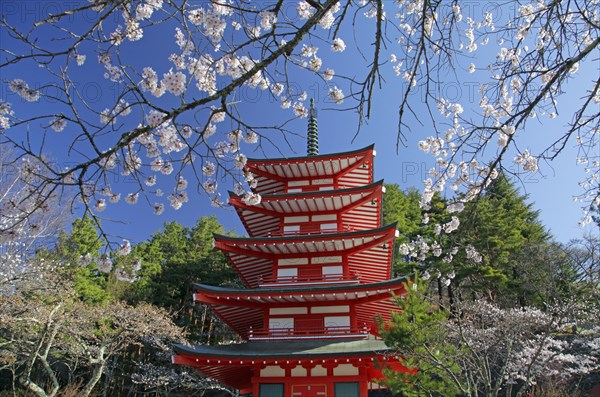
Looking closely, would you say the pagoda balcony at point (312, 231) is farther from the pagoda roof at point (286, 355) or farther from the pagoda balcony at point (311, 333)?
the pagoda roof at point (286, 355)

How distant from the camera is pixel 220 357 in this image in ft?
30.7

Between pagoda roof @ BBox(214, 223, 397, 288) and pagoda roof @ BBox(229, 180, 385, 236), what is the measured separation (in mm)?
1227

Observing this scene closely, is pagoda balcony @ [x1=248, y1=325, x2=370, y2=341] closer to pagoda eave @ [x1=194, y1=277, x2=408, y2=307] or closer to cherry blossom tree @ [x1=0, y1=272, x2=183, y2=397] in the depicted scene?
pagoda eave @ [x1=194, y1=277, x2=408, y2=307]

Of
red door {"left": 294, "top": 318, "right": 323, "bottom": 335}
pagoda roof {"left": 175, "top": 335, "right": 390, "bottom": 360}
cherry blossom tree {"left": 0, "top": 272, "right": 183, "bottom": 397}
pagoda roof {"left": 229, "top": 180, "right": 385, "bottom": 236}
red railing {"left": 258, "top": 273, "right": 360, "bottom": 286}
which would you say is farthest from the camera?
cherry blossom tree {"left": 0, "top": 272, "right": 183, "bottom": 397}

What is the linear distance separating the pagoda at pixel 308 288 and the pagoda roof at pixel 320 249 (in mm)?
30

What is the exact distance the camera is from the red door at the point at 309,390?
378 inches

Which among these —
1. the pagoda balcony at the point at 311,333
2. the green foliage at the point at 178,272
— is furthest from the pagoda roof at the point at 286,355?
the green foliage at the point at 178,272

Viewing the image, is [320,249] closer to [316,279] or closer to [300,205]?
[316,279]

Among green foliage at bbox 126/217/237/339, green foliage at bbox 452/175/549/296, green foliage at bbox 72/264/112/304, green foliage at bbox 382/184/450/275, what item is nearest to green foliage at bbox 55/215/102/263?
green foliage at bbox 72/264/112/304

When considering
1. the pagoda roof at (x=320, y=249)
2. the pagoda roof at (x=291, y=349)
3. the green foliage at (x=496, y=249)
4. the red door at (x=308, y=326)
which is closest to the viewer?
the pagoda roof at (x=291, y=349)

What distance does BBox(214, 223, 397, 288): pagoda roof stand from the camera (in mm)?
10953

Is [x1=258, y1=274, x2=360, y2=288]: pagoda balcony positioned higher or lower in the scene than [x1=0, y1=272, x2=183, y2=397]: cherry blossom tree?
higher

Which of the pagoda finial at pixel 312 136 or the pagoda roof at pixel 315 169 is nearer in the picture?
the pagoda roof at pixel 315 169

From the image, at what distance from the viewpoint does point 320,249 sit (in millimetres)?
11672
